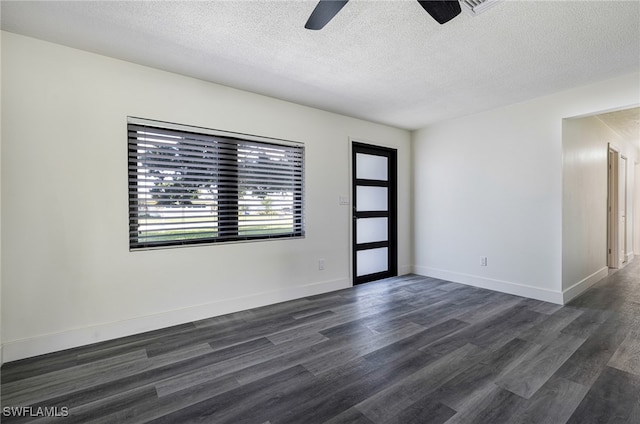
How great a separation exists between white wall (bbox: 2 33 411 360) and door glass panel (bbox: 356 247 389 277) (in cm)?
169

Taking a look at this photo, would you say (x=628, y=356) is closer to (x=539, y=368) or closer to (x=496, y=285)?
(x=539, y=368)

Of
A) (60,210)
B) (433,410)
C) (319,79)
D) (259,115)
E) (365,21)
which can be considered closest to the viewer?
(433,410)

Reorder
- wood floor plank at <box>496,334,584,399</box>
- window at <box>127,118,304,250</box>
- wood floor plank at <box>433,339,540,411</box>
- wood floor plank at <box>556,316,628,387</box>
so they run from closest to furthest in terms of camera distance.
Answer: wood floor plank at <box>433,339,540,411</box> < wood floor plank at <box>496,334,584,399</box> < wood floor plank at <box>556,316,628,387</box> < window at <box>127,118,304,250</box>

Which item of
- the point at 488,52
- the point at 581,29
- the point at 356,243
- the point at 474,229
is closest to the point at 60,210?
the point at 356,243

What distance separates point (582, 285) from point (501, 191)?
167cm

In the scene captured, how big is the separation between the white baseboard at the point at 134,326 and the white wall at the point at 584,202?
11.0 feet

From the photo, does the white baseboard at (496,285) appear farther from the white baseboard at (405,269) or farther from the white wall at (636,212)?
the white wall at (636,212)

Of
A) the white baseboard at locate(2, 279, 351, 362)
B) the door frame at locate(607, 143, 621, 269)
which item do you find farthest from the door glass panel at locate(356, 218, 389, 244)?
the door frame at locate(607, 143, 621, 269)

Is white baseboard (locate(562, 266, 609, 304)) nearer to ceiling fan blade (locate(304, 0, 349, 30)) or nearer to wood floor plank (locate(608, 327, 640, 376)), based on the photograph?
wood floor plank (locate(608, 327, 640, 376))

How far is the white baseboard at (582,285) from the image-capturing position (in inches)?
143

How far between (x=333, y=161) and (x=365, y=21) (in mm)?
2177

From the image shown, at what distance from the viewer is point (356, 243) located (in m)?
4.56

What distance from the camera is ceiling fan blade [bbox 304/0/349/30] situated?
1588 millimetres

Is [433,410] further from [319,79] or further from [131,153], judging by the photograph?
[131,153]
